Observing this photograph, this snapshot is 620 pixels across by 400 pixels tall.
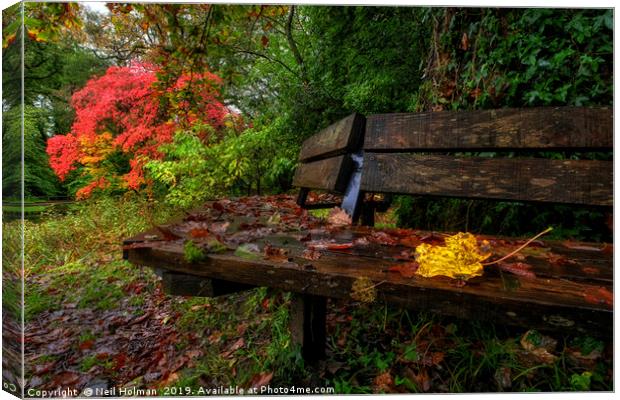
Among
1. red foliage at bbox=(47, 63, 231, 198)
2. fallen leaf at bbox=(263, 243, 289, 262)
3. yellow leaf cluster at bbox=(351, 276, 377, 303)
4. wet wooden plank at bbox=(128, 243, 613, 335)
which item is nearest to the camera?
wet wooden plank at bbox=(128, 243, 613, 335)

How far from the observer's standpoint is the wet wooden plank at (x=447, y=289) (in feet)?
2.36

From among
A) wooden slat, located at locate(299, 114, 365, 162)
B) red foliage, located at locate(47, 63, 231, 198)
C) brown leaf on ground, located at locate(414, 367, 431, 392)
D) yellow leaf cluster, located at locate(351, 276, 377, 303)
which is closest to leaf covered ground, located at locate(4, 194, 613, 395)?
brown leaf on ground, located at locate(414, 367, 431, 392)

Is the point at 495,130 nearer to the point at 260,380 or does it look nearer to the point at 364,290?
the point at 364,290

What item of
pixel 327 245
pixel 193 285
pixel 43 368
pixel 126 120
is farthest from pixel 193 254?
pixel 126 120

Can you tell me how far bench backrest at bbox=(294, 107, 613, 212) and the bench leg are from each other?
1.96 feet

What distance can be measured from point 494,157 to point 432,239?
0.50 m

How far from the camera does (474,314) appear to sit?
784mm

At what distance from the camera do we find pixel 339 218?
5.66 feet

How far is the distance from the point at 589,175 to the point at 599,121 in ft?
0.76

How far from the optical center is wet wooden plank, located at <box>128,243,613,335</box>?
72cm

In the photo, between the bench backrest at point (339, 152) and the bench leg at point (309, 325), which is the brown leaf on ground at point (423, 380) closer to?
the bench leg at point (309, 325)

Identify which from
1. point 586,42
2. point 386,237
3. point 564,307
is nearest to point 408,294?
point 564,307

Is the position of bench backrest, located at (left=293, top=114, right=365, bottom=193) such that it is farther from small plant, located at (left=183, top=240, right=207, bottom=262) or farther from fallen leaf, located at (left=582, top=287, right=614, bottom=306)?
fallen leaf, located at (left=582, top=287, right=614, bottom=306)

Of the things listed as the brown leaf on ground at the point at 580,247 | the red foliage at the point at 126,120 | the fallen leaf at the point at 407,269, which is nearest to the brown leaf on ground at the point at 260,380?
the fallen leaf at the point at 407,269
